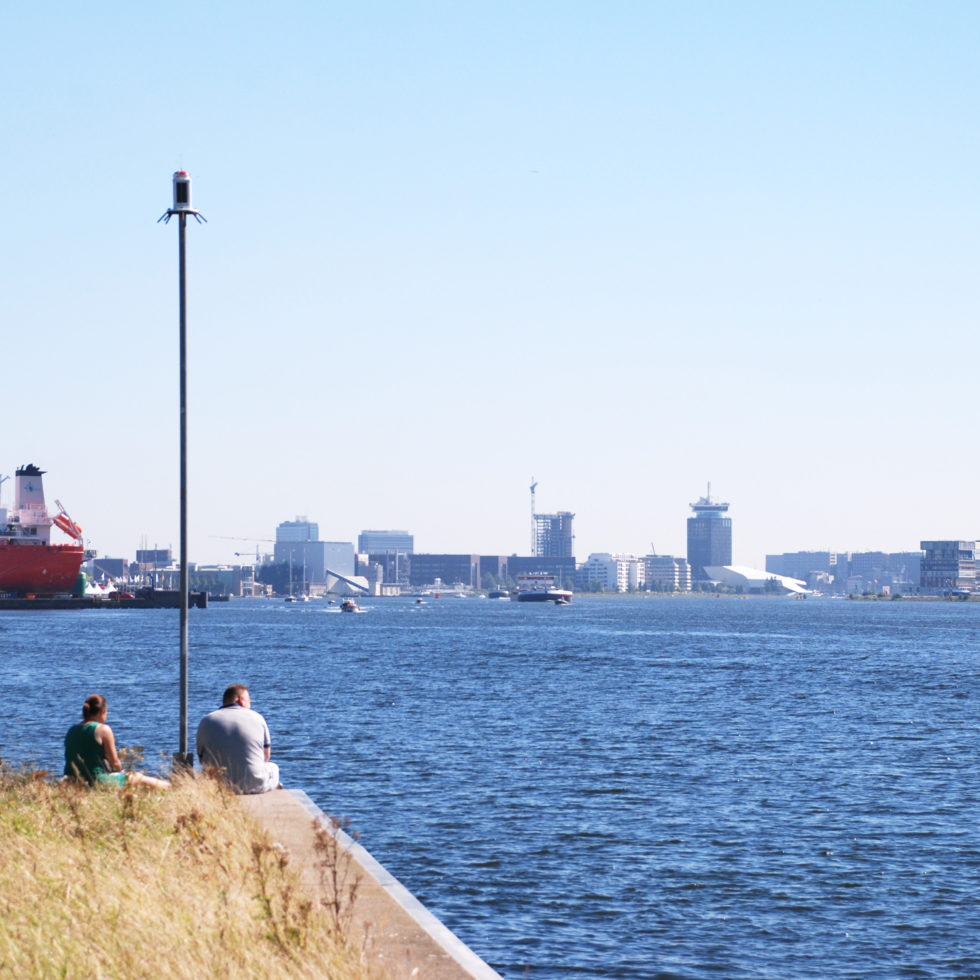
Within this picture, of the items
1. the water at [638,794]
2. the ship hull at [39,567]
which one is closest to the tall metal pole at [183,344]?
the water at [638,794]

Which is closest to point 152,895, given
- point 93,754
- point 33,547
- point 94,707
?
point 94,707

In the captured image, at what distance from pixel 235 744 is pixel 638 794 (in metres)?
11.3

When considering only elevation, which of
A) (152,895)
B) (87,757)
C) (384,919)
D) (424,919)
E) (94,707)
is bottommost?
(424,919)

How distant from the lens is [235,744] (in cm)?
1705

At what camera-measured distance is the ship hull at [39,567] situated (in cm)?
14862

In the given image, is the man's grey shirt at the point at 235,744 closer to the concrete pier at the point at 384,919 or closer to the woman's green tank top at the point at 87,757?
the concrete pier at the point at 384,919

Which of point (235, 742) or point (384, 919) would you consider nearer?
point (384, 919)

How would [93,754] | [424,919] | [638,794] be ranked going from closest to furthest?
[424,919], [93,754], [638,794]

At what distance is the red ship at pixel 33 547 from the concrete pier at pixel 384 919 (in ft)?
460

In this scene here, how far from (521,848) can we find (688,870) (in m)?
2.71

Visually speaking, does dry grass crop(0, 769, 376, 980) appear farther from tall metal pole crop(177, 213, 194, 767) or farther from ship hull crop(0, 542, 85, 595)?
ship hull crop(0, 542, 85, 595)

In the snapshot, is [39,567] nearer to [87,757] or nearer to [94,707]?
[87,757]

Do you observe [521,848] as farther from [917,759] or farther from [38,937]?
[917,759]

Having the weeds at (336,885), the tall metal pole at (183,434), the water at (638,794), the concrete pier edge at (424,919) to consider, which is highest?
the tall metal pole at (183,434)
